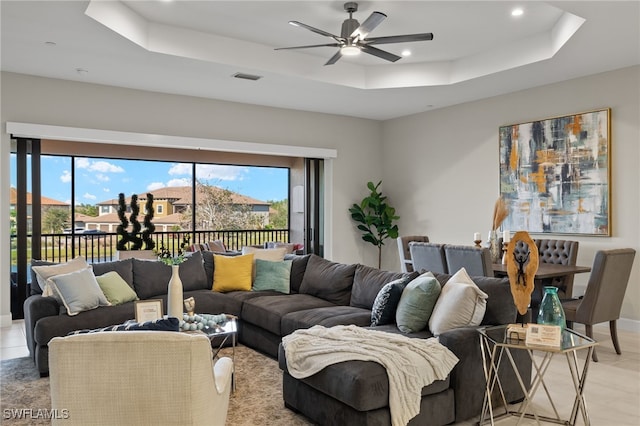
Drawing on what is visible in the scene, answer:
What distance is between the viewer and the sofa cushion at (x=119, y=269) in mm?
4809

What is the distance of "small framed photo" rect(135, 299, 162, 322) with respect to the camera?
3.67 m

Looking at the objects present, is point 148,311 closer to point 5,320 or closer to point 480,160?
point 5,320

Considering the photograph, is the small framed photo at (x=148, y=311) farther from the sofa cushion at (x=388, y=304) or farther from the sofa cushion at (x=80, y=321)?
the sofa cushion at (x=388, y=304)

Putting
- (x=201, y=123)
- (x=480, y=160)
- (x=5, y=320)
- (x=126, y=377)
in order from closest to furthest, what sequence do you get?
(x=126, y=377), (x=5, y=320), (x=201, y=123), (x=480, y=160)

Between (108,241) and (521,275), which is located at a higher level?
(521,275)

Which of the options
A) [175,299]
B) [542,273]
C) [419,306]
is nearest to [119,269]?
[175,299]

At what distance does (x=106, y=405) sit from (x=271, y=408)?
1533mm

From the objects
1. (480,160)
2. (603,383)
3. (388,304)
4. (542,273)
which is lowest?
(603,383)

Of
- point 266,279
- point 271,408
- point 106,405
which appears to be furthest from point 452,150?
point 106,405

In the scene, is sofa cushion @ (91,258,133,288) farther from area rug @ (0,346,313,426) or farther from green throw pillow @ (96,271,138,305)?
area rug @ (0,346,313,426)

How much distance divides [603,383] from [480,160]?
3.98 m

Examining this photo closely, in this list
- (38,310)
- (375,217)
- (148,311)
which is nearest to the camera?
(148,311)

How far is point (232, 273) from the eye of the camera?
17.8 ft

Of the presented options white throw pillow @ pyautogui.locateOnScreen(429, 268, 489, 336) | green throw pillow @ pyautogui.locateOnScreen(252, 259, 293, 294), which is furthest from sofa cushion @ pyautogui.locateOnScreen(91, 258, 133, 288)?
white throw pillow @ pyautogui.locateOnScreen(429, 268, 489, 336)
